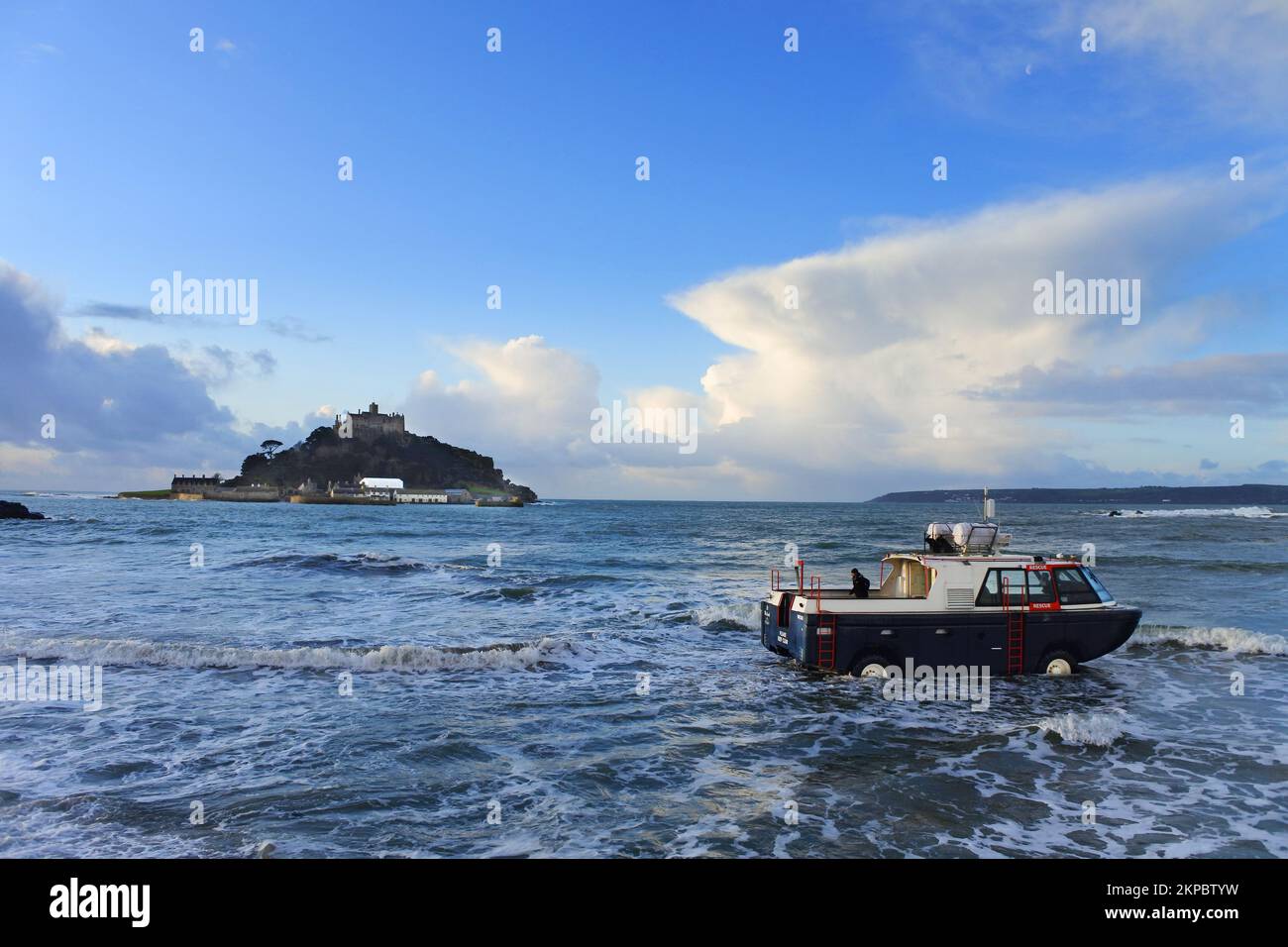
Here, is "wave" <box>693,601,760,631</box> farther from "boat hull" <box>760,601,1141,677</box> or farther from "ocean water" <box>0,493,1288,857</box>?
"boat hull" <box>760,601,1141,677</box>

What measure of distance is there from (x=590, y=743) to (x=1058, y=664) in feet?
37.4

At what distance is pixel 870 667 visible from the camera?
16578mm

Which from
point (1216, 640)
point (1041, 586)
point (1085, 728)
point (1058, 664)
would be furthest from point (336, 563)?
point (1216, 640)

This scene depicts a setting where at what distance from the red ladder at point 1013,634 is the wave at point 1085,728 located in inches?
125

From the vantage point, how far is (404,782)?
10.6 m

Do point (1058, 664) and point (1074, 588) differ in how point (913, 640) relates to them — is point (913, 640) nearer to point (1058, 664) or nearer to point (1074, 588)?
point (1058, 664)

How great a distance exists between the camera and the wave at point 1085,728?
12.7m

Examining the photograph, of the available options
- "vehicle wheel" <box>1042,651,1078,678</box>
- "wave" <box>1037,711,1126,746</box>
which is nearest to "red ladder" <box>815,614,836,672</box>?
"wave" <box>1037,711,1126,746</box>

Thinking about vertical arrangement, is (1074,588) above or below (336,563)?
above

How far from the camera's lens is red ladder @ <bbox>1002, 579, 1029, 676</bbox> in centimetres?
1678

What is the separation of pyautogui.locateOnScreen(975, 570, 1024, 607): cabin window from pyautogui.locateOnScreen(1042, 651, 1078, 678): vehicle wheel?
58.0 inches

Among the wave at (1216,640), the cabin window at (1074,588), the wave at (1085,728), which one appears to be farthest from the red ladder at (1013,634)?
the wave at (1216,640)
